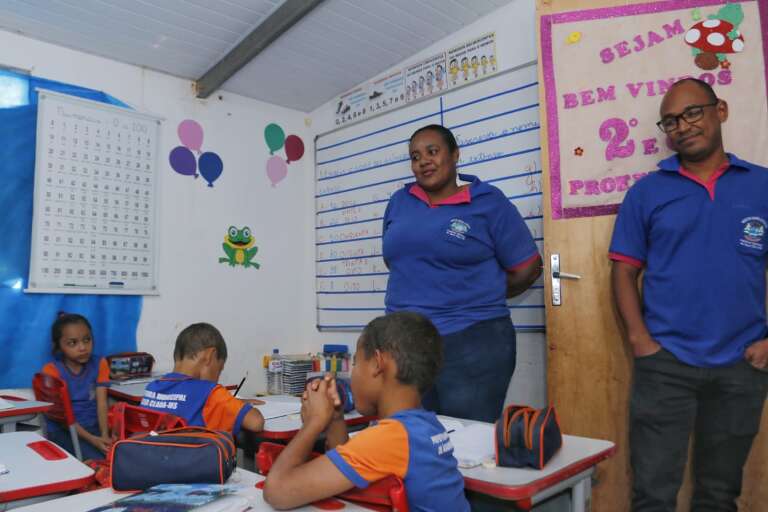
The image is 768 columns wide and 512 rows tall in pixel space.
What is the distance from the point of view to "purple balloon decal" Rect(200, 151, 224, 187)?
11.6ft

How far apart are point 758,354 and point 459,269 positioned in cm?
95

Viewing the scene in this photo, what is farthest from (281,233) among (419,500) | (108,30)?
(419,500)

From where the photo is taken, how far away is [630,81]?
89.0 inches

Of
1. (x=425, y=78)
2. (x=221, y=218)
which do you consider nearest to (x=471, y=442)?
(x=425, y=78)

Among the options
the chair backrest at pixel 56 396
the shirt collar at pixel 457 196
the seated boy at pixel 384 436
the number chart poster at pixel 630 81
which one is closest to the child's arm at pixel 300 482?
the seated boy at pixel 384 436

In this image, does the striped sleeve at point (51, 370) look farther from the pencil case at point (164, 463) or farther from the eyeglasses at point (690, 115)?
the eyeglasses at point (690, 115)

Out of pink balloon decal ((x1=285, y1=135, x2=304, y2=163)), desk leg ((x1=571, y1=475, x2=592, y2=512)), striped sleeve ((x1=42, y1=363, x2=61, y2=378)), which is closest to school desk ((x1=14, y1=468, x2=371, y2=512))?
desk leg ((x1=571, y1=475, x2=592, y2=512))

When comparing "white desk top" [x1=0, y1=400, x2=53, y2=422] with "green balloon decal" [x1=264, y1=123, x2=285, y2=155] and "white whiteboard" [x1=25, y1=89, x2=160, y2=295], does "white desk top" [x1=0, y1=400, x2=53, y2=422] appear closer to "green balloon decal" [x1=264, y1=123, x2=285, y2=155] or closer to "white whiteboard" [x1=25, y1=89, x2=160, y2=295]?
"white whiteboard" [x1=25, y1=89, x2=160, y2=295]

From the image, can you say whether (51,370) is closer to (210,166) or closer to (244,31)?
(210,166)

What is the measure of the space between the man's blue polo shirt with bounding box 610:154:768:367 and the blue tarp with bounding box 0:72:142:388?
2787 millimetres

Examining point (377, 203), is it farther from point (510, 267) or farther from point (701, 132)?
point (701, 132)

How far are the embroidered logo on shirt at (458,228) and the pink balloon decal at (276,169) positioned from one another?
208 centimetres

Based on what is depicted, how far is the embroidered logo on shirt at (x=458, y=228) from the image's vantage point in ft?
6.82

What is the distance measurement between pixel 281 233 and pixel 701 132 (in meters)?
2.69
